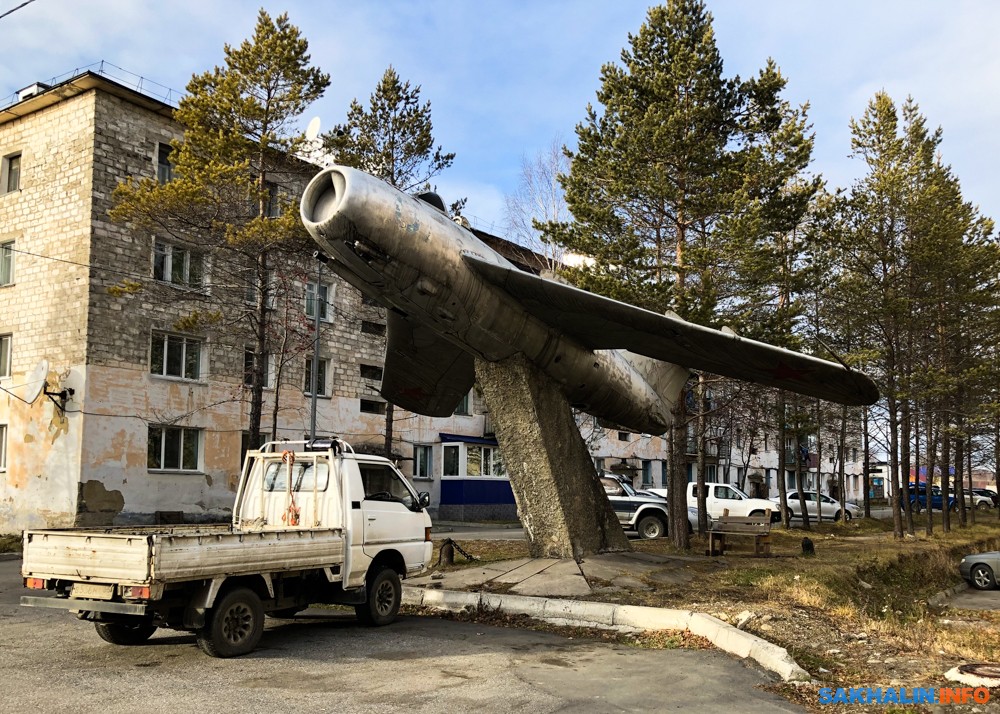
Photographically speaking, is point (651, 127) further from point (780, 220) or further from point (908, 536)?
point (908, 536)

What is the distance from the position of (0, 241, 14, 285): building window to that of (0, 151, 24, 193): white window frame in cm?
190

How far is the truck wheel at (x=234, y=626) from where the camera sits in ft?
23.2

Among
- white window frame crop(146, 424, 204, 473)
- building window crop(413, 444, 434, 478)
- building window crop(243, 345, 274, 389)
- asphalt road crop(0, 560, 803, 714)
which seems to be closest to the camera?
asphalt road crop(0, 560, 803, 714)

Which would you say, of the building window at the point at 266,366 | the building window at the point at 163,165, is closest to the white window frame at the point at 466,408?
the building window at the point at 266,366

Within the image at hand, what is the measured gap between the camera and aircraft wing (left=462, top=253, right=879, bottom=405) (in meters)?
10.1

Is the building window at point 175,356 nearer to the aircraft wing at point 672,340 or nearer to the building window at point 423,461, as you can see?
the building window at point 423,461

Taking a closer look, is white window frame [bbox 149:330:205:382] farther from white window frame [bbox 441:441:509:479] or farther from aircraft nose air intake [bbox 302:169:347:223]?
aircraft nose air intake [bbox 302:169:347:223]

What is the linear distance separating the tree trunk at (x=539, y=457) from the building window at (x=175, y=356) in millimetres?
15899

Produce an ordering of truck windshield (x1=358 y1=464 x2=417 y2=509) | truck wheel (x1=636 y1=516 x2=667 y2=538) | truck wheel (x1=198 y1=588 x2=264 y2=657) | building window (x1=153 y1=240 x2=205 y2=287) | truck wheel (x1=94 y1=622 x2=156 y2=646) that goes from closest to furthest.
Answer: truck wheel (x1=198 y1=588 x2=264 y2=657) < truck wheel (x1=94 y1=622 x2=156 y2=646) < truck windshield (x1=358 y1=464 x2=417 y2=509) < truck wheel (x1=636 y1=516 x2=667 y2=538) < building window (x1=153 y1=240 x2=205 y2=287)

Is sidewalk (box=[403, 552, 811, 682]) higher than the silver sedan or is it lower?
higher

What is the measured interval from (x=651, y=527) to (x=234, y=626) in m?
16.9

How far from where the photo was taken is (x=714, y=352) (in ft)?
34.8

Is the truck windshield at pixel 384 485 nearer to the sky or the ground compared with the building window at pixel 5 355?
nearer to the ground

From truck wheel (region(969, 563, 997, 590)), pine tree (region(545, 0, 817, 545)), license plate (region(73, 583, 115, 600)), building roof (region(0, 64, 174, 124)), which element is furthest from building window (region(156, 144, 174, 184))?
truck wheel (region(969, 563, 997, 590))
